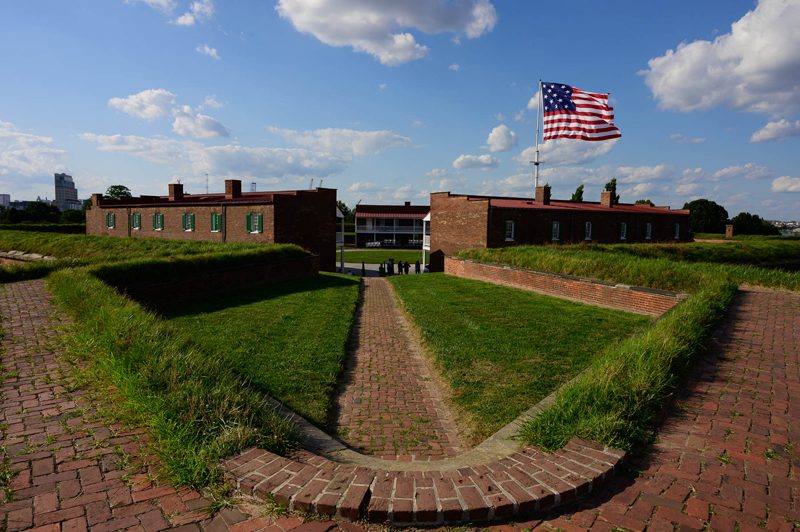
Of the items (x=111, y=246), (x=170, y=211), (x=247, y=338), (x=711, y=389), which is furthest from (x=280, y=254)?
(x=170, y=211)

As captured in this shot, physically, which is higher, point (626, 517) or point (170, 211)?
point (170, 211)

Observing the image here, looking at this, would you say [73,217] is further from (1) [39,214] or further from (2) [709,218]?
(2) [709,218]

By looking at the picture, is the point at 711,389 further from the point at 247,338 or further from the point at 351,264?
the point at 351,264

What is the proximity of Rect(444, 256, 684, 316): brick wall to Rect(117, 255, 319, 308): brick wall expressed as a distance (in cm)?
834

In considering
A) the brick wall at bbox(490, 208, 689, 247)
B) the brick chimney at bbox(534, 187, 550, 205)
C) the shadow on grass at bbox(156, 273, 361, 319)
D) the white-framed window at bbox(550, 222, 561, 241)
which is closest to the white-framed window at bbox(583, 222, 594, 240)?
the brick wall at bbox(490, 208, 689, 247)

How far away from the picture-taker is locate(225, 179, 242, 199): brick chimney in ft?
108

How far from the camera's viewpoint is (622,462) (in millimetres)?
3449

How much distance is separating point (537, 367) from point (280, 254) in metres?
13.4

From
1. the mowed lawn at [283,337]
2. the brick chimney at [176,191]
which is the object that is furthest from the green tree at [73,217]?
the mowed lawn at [283,337]

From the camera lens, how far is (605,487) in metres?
3.25

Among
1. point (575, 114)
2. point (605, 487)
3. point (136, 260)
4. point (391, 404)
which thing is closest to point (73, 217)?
point (136, 260)

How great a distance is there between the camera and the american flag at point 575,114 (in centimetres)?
2106

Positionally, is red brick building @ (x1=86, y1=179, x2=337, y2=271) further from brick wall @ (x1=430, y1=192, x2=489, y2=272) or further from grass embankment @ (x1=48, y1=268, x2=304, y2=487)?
grass embankment @ (x1=48, y1=268, x2=304, y2=487)

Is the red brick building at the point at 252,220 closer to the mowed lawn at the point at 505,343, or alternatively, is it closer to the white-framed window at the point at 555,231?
the white-framed window at the point at 555,231
